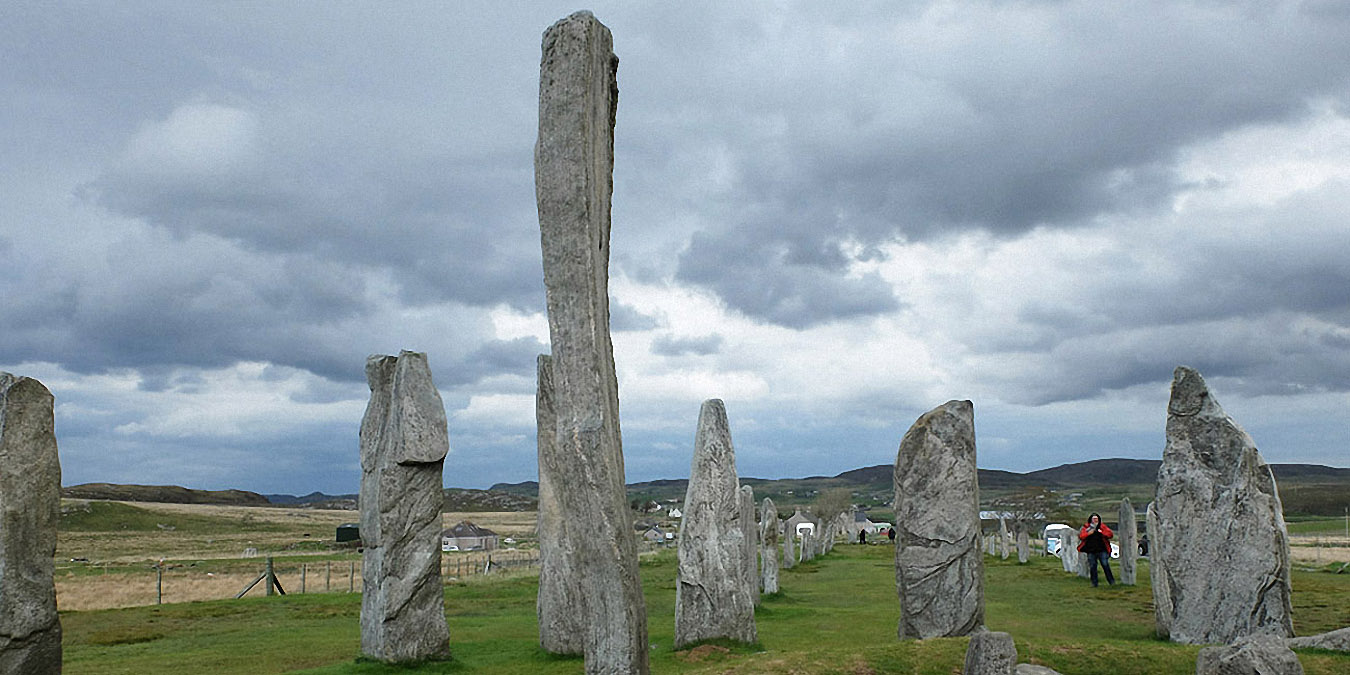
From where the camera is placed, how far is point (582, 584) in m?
9.15

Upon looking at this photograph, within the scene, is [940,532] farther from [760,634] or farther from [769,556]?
[769,556]

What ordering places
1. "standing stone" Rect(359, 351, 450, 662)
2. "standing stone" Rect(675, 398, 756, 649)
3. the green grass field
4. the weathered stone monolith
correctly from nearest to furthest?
the weathered stone monolith, the green grass field, "standing stone" Rect(359, 351, 450, 662), "standing stone" Rect(675, 398, 756, 649)

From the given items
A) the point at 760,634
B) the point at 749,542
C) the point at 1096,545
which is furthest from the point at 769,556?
the point at 1096,545

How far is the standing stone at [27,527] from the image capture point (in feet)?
34.8

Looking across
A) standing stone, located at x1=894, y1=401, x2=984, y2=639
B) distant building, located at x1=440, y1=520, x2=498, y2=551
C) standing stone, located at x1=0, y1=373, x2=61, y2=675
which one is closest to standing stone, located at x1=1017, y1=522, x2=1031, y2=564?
standing stone, located at x1=894, y1=401, x2=984, y2=639

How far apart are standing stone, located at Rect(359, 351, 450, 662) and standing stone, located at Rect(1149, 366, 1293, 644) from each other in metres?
10.5

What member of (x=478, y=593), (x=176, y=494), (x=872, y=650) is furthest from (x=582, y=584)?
(x=176, y=494)

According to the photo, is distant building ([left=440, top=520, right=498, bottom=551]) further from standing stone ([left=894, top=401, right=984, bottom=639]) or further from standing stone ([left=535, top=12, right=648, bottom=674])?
standing stone ([left=535, top=12, right=648, bottom=674])

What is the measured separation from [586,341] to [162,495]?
16700 centimetres

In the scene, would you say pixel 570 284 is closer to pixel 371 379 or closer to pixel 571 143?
pixel 571 143

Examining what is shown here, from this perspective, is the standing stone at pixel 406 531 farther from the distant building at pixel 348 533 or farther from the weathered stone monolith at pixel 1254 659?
the distant building at pixel 348 533

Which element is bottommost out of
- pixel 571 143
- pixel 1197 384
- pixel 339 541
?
pixel 339 541

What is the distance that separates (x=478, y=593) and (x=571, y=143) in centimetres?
2062

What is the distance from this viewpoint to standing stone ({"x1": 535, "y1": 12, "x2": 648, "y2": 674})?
8820mm
